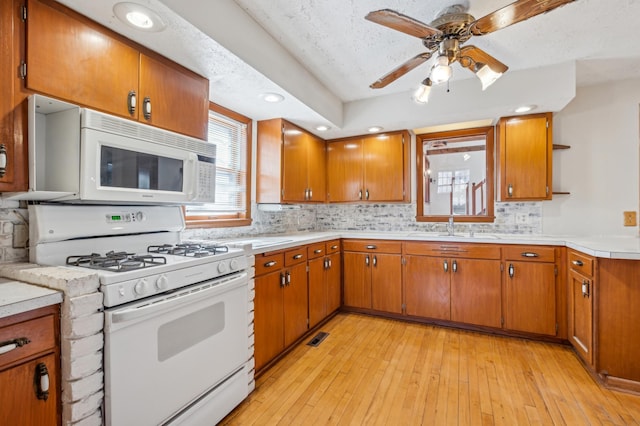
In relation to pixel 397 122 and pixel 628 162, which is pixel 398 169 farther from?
pixel 628 162

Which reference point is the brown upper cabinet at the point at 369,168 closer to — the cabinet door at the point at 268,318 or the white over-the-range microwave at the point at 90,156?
the cabinet door at the point at 268,318

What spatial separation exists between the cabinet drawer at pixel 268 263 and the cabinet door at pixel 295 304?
0.44ft

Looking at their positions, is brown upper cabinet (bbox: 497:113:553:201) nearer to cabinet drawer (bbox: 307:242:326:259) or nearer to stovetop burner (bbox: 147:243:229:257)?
cabinet drawer (bbox: 307:242:326:259)

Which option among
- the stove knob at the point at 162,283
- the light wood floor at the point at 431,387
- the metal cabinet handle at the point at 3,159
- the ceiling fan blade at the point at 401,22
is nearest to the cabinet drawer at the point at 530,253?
the light wood floor at the point at 431,387

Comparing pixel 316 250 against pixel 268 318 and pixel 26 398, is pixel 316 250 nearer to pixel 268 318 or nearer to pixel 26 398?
pixel 268 318

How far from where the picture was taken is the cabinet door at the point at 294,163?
9.89 ft

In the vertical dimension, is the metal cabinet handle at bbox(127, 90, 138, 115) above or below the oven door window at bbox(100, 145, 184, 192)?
above

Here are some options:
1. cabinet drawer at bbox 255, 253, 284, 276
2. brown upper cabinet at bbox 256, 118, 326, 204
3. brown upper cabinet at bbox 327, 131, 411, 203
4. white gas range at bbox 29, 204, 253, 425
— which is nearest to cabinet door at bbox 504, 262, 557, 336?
brown upper cabinet at bbox 327, 131, 411, 203

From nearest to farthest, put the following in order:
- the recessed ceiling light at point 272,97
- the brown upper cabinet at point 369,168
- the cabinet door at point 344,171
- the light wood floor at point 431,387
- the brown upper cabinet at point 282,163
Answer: the light wood floor at point 431,387 → the recessed ceiling light at point 272,97 → the brown upper cabinet at point 282,163 → the brown upper cabinet at point 369,168 → the cabinet door at point 344,171

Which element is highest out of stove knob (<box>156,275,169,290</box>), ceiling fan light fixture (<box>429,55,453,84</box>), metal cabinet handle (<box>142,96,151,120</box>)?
ceiling fan light fixture (<box>429,55,453,84</box>)

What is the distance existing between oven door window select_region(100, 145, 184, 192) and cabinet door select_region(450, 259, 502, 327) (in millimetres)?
2569

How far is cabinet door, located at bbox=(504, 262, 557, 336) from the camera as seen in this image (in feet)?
8.51

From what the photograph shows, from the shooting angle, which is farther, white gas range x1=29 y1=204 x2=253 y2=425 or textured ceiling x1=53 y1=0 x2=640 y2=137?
textured ceiling x1=53 y1=0 x2=640 y2=137

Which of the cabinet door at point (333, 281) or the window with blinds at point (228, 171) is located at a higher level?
the window with blinds at point (228, 171)
